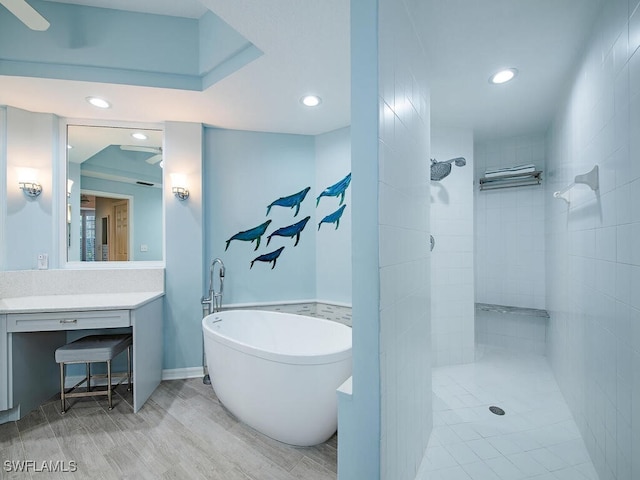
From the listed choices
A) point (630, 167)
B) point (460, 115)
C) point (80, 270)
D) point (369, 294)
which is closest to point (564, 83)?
point (460, 115)

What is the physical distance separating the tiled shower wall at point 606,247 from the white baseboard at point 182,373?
2.82 metres

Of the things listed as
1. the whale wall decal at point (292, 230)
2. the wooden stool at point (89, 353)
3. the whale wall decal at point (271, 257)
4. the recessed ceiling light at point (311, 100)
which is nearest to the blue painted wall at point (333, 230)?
the whale wall decal at point (292, 230)

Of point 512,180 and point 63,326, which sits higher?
point 512,180

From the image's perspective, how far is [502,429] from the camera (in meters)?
1.85

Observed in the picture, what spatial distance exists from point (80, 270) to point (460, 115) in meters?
3.54

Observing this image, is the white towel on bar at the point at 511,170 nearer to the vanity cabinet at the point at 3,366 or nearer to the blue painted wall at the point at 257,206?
the blue painted wall at the point at 257,206

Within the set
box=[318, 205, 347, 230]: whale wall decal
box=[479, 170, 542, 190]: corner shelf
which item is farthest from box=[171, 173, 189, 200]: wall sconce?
box=[479, 170, 542, 190]: corner shelf

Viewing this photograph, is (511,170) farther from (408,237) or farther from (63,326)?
(63,326)

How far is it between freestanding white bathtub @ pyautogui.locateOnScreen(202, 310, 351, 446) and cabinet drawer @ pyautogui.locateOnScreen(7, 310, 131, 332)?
60cm

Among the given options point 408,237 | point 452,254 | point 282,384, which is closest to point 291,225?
point 452,254

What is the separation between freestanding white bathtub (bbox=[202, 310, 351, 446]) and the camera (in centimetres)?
160

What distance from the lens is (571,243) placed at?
6.59 feet

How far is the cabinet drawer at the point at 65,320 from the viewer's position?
1.99m

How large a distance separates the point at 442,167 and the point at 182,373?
3.05 meters
